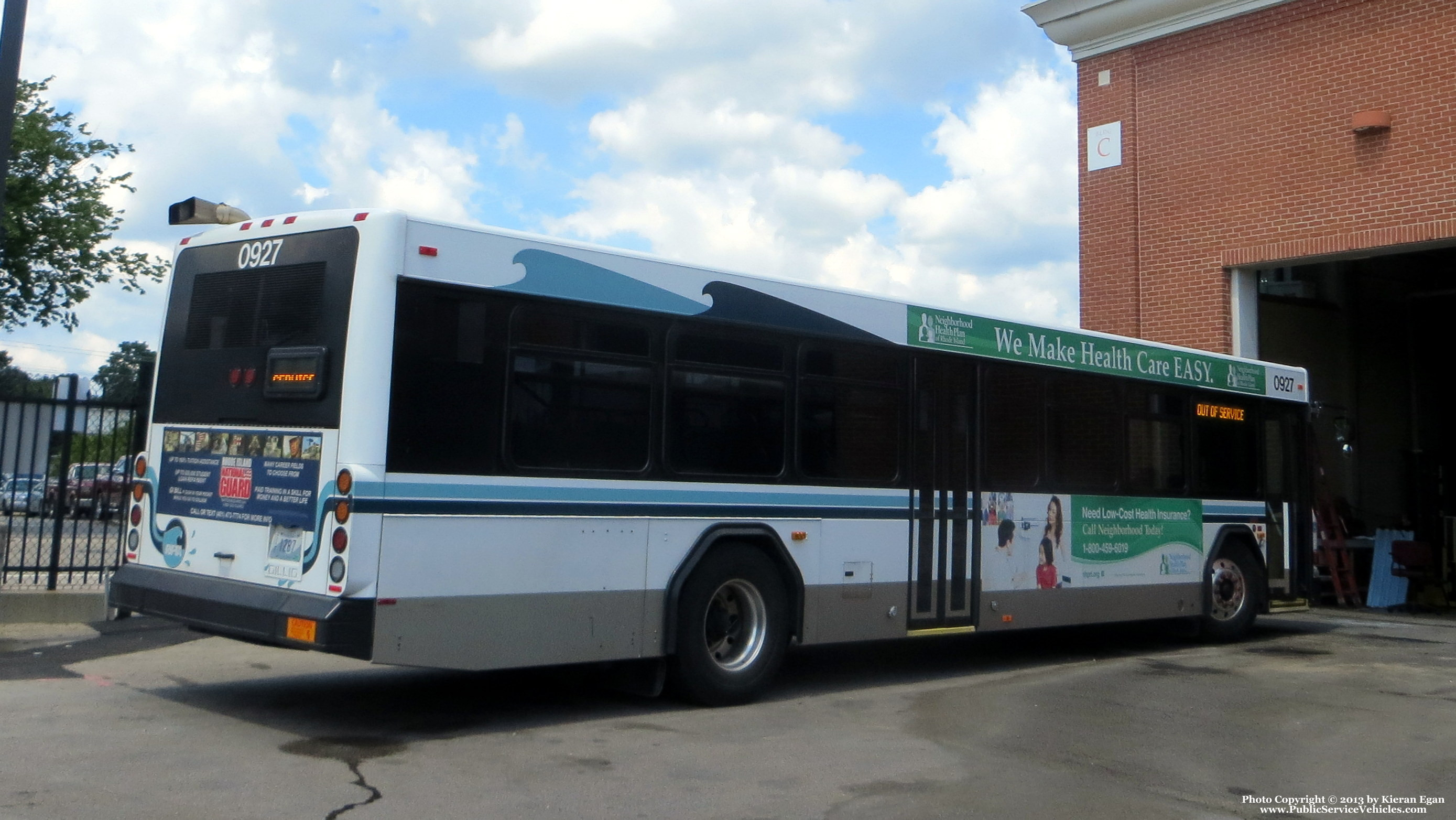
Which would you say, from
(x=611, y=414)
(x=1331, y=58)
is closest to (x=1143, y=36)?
(x=1331, y=58)

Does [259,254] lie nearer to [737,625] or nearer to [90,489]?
[737,625]

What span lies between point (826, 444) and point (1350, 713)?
3.94 metres

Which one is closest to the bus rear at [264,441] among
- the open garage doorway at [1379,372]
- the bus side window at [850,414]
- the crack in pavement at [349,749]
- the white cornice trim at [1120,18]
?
the crack in pavement at [349,749]

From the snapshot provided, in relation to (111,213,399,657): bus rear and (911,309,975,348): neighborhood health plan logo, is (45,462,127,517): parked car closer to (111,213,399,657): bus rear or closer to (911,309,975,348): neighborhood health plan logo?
(111,213,399,657): bus rear

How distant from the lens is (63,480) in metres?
11.4

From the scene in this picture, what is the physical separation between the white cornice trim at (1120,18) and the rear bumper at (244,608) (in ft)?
48.2

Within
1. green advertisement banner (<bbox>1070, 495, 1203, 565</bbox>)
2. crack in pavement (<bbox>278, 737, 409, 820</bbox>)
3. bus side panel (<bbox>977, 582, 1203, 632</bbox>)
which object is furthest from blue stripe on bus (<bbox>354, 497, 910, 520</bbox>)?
green advertisement banner (<bbox>1070, 495, 1203, 565</bbox>)

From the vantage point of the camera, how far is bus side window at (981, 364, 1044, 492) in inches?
405

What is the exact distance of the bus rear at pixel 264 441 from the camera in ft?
22.3

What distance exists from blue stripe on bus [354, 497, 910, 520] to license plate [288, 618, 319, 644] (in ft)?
2.03

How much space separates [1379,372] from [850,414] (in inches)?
658

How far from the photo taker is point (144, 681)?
8.74 m

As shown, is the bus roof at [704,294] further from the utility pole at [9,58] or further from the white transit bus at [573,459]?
the utility pole at [9,58]

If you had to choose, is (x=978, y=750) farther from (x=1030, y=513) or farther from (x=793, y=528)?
(x=1030, y=513)
